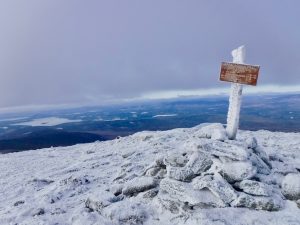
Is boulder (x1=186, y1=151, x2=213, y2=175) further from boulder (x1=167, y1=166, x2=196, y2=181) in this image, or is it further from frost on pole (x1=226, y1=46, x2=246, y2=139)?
frost on pole (x1=226, y1=46, x2=246, y2=139)

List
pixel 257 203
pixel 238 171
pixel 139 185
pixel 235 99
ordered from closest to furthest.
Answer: pixel 257 203, pixel 238 171, pixel 139 185, pixel 235 99

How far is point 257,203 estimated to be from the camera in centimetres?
1098

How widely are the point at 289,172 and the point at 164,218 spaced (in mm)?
5613

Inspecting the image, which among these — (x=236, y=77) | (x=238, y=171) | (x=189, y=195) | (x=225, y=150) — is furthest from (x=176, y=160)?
(x=236, y=77)

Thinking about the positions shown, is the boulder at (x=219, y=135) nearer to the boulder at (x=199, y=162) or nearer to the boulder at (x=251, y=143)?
the boulder at (x=251, y=143)

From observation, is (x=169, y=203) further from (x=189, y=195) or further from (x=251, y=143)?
(x=251, y=143)

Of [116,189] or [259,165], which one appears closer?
[259,165]

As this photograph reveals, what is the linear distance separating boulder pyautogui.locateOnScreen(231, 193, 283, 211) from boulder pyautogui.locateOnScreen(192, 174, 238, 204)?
225 mm

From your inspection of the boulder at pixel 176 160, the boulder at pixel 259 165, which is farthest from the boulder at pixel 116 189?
the boulder at pixel 259 165

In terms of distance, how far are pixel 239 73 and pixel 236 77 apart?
191 mm

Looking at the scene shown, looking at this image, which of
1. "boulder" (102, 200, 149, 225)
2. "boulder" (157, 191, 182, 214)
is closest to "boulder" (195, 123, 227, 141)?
"boulder" (157, 191, 182, 214)

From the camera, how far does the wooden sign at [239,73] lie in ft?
43.7

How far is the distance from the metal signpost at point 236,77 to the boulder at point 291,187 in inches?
117

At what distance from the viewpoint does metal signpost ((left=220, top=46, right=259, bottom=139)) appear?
526 inches
